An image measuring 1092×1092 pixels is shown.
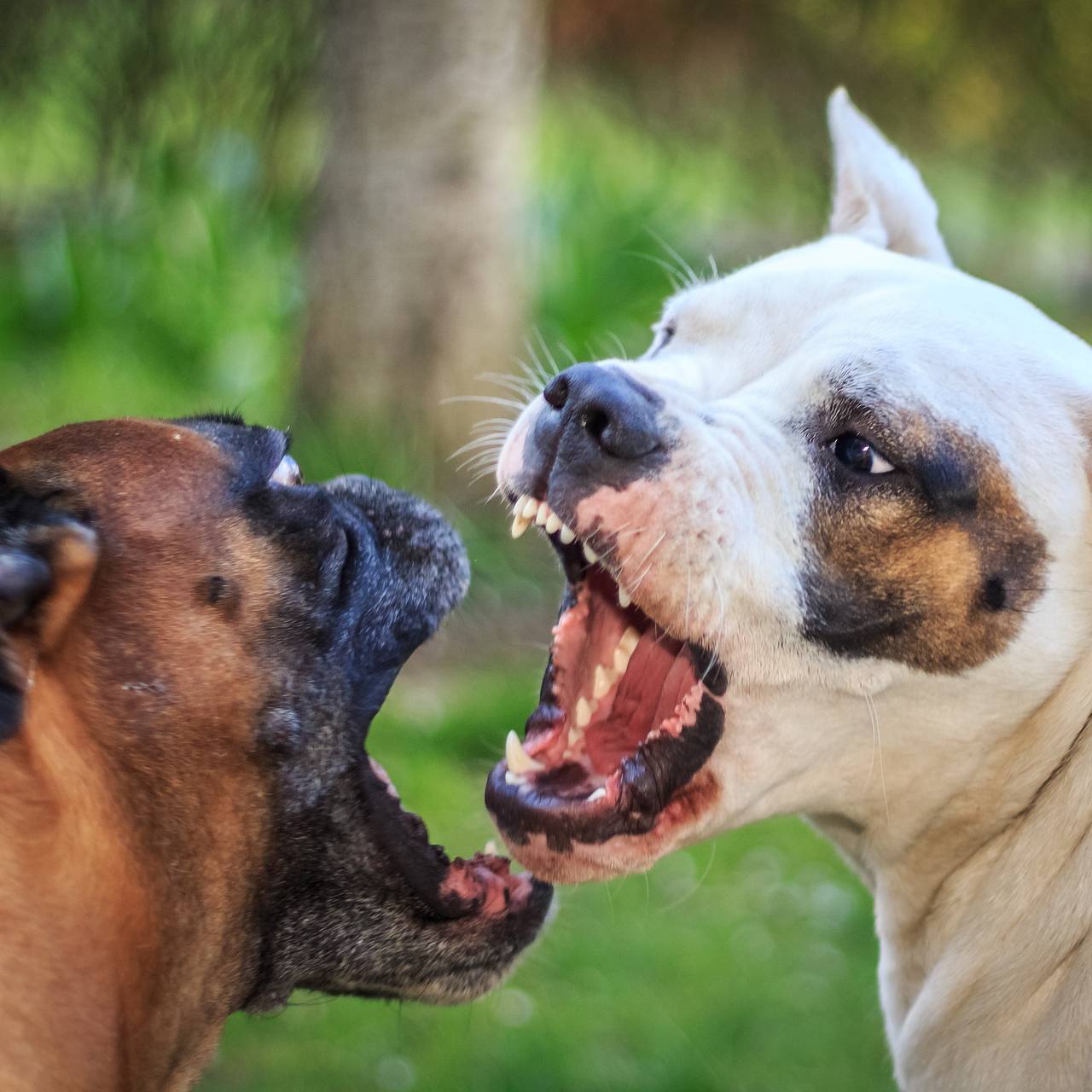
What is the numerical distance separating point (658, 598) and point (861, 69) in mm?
8086

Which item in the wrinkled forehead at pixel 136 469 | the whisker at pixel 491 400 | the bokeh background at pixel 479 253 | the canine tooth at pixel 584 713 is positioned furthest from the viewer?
the bokeh background at pixel 479 253

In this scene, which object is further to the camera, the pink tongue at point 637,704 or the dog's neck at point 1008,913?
the pink tongue at point 637,704

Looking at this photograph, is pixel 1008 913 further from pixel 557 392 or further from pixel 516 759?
pixel 557 392

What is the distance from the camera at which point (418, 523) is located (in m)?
2.98

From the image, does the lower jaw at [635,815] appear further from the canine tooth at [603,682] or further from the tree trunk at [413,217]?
the tree trunk at [413,217]

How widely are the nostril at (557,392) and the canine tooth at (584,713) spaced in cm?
64

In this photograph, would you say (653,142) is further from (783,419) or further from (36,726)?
(36,726)

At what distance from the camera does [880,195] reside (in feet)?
11.6

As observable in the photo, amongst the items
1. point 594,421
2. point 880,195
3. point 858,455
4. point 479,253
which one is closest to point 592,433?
point 594,421

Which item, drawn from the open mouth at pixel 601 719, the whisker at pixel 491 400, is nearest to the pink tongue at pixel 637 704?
the open mouth at pixel 601 719

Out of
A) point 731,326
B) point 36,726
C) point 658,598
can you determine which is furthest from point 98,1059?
point 731,326

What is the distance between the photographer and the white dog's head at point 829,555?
8.38 ft

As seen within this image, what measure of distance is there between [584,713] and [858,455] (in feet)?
2.63

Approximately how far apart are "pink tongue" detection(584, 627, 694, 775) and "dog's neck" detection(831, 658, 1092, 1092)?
0.55 meters
